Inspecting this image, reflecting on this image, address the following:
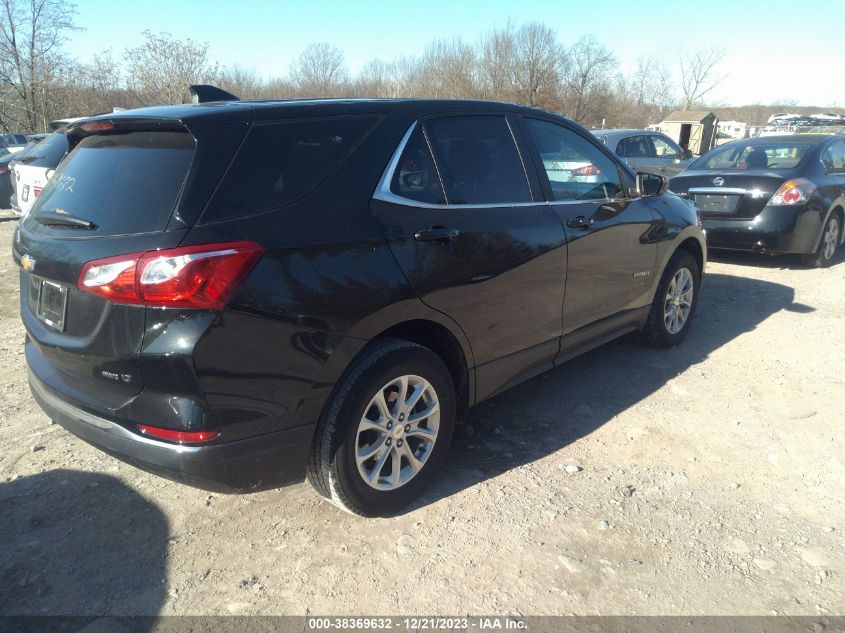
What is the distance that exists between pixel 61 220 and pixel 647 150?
1184cm

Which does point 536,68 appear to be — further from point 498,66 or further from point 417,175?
point 417,175

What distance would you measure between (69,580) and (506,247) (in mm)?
2469

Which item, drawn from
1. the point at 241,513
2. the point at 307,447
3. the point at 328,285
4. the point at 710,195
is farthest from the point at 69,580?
the point at 710,195

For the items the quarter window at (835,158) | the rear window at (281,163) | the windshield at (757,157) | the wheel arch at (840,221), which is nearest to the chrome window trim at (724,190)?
the windshield at (757,157)

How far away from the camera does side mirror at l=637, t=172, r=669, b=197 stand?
4570 mm

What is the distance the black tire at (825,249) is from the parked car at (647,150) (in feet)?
12.1

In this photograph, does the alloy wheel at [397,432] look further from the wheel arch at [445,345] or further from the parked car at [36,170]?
the parked car at [36,170]

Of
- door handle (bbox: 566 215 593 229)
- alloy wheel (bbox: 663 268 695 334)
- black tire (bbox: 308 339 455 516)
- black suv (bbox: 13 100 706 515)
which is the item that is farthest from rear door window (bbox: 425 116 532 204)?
alloy wheel (bbox: 663 268 695 334)

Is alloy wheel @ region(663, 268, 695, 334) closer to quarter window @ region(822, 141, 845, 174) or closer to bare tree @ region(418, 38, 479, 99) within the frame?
quarter window @ region(822, 141, 845, 174)

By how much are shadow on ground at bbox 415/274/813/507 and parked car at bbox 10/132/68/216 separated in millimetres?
7097

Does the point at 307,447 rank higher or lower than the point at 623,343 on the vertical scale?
higher

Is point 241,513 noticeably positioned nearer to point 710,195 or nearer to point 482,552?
point 482,552

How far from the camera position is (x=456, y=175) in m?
3.29

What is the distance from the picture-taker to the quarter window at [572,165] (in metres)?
3.89
